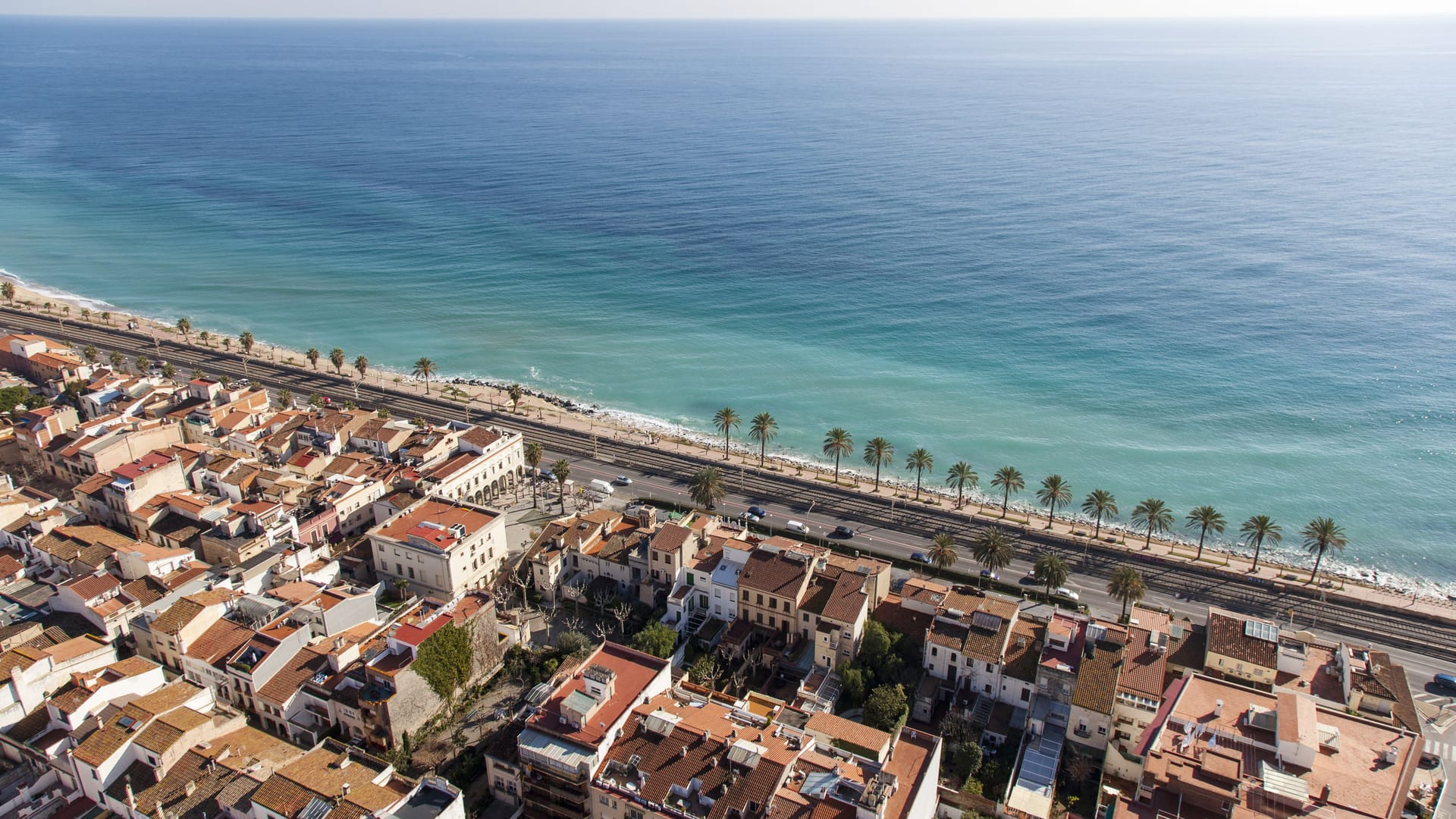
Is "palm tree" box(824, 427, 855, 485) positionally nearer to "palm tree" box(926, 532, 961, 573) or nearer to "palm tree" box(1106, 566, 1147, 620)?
"palm tree" box(926, 532, 961, 573)

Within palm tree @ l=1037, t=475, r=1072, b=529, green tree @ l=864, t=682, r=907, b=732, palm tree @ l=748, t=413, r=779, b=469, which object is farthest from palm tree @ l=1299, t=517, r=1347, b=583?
palm tree @ l=748, t=413, r=779, b=469

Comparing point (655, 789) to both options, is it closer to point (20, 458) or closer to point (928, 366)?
point (20, 458)

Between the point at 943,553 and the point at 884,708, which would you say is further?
the point at 943,553

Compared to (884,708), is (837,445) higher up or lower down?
higher up

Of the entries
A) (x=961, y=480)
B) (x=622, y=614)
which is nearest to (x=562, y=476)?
(x=622, y=614)

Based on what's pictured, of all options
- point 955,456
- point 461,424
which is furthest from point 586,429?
point 955,456

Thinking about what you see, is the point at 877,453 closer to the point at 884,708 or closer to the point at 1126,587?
the point at 1126,587
